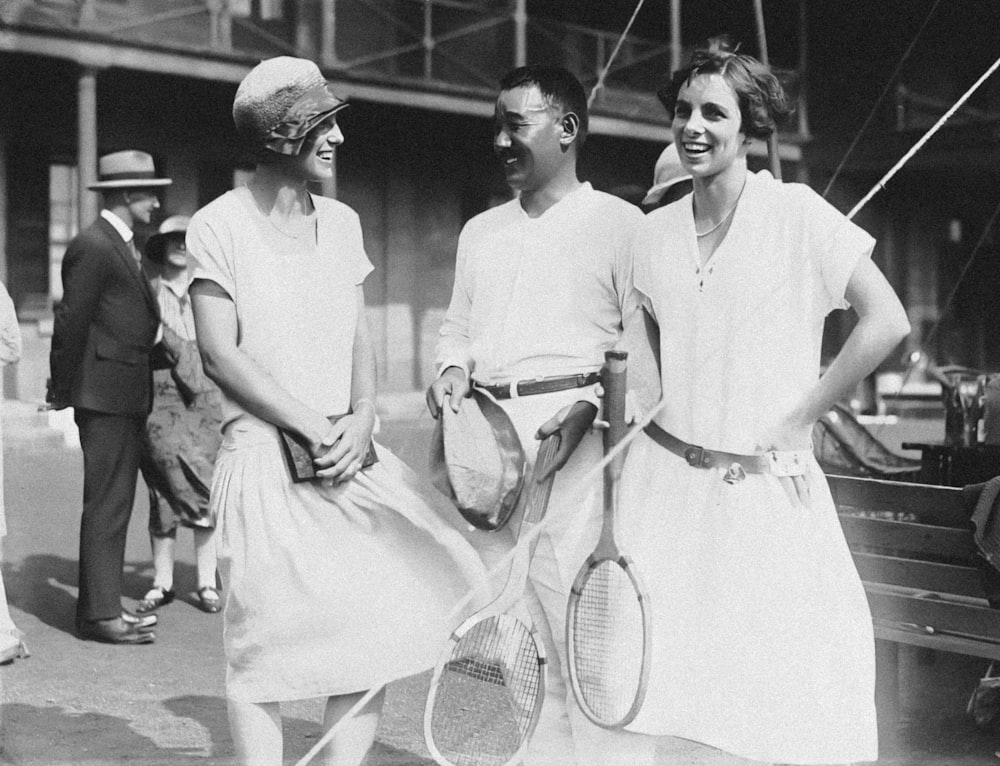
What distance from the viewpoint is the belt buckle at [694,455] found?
329 cm

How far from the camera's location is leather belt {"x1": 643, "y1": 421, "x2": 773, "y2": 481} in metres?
3.25

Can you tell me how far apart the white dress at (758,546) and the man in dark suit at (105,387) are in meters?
3.43

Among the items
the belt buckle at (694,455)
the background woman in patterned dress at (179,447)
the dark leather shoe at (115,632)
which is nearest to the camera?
the belt buckle at (694,455)

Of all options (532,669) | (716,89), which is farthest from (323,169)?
(532,669)

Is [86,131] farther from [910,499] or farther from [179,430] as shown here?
[910,499]

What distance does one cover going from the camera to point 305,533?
3389 millimetres

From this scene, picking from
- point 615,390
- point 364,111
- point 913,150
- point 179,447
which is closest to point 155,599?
point 179,447

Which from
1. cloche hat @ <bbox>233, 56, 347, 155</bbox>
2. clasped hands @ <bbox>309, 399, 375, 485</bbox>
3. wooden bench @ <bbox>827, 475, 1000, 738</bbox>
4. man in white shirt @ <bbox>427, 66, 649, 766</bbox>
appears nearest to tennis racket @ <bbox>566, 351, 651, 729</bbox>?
man in white shirt @ <bbox>427, 66, 649, 766</bbox>

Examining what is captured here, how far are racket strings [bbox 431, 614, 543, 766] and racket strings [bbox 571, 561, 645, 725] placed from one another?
0.41 feet

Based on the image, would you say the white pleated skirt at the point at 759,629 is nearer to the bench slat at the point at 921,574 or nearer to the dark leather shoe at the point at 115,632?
the bench slat at the point at 921,574

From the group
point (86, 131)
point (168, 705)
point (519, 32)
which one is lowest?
point (168, 705)

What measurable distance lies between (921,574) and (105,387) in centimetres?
351

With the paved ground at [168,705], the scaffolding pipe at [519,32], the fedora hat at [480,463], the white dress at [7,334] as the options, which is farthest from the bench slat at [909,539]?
the scaffolding pipe at [519,32]

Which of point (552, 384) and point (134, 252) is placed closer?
point (552, 384)
